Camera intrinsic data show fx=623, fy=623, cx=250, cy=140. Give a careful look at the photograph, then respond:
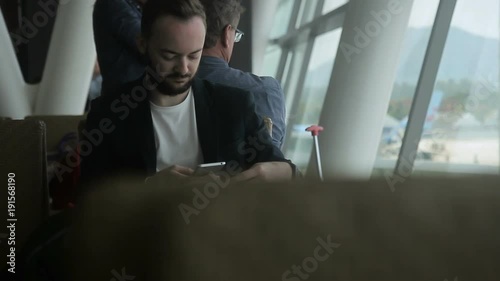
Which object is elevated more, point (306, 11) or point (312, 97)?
point (306, 11)

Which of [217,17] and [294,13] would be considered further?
[294,13]

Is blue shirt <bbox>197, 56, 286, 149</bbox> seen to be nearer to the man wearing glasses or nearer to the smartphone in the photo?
the man wearing glasses

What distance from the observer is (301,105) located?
1.45 meters

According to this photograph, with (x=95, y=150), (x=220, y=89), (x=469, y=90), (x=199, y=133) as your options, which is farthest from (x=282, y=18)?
(x=469, y=90)

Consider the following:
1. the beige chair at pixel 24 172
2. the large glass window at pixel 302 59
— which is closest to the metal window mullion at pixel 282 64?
the large glass window at pixel 302 59

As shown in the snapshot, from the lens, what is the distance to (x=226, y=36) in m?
1.31

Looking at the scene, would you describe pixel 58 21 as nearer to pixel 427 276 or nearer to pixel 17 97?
pixel 17 97

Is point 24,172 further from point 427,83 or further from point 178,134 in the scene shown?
point 427,83

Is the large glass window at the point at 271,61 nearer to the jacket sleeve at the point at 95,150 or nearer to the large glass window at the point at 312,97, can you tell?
the large glass window at the point at 312,97

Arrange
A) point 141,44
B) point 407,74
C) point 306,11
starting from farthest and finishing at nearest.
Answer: point 407,74, point 306,11, point 141,44

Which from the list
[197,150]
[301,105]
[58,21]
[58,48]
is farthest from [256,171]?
[58,48]

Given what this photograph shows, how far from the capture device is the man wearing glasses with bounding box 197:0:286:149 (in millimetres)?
1277

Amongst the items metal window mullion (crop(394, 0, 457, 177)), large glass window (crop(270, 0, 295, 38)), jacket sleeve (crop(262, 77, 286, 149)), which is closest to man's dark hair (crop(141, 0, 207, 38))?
jacket sleeve (crop(262, 77, 286, 149))

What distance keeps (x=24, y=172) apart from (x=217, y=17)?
1.61 ft
